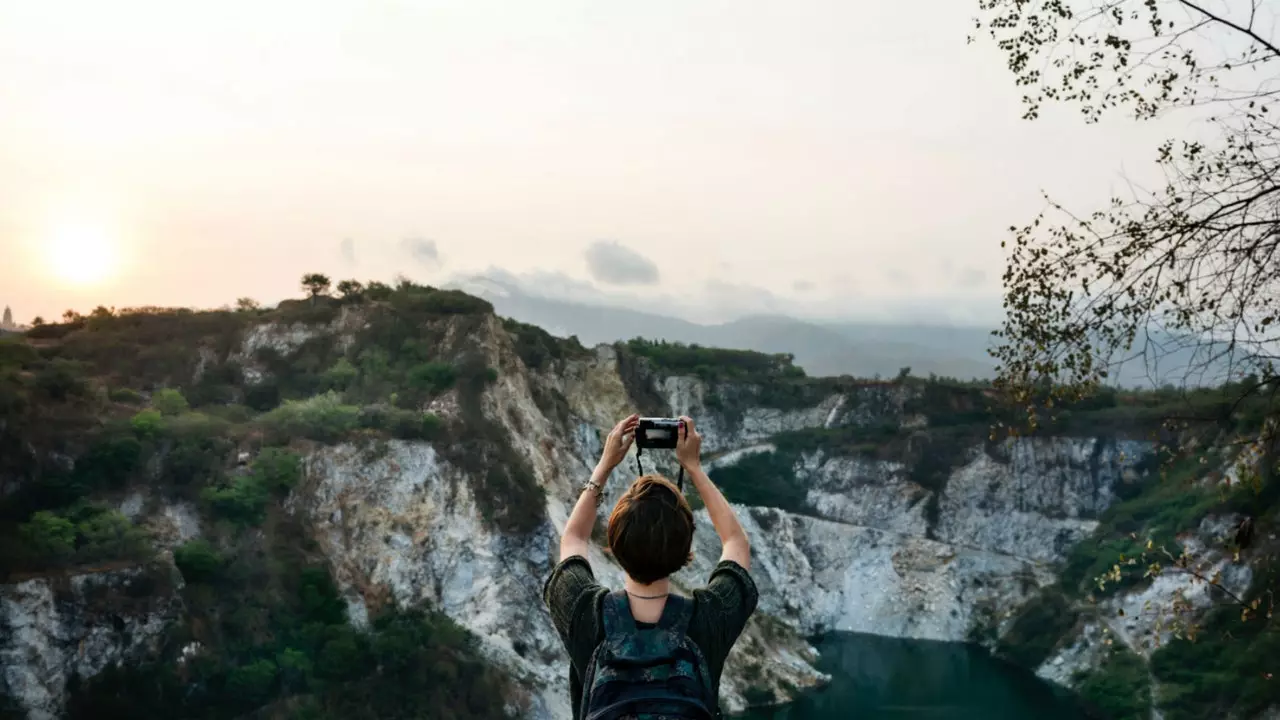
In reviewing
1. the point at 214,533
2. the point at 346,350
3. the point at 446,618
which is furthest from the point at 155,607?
the point at 346,350

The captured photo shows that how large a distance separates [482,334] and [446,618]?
12462 millimetres

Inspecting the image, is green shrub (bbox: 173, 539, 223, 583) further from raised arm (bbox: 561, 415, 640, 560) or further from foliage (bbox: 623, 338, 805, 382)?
foliage (bbox: 623, 338, 805, 382)

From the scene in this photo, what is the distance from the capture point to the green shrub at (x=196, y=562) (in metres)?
27.5

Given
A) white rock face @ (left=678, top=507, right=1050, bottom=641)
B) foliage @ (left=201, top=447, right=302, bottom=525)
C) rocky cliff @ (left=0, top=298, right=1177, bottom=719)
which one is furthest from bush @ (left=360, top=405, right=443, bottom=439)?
white rock face @ (left=678, top=507, right=1050, bottom=641)

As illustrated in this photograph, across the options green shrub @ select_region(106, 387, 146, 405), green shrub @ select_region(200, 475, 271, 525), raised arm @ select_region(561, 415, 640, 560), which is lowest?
green shrub @ select_region(200, 475, 271, 525)

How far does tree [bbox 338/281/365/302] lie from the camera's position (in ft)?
140

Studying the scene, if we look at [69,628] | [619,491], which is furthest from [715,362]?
[69,628]

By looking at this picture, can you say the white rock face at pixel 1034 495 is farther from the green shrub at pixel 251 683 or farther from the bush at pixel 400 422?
the green shrub at pixel 251 683

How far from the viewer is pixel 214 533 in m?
29.2

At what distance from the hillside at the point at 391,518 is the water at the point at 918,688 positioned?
4.23 feet

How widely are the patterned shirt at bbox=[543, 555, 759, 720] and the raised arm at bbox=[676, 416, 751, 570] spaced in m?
0.17

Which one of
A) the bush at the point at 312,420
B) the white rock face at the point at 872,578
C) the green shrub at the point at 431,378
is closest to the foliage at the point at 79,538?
the bush at the point at 312,420

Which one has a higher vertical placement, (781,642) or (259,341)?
(259,341)

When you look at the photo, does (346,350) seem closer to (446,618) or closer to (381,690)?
(446,618)
